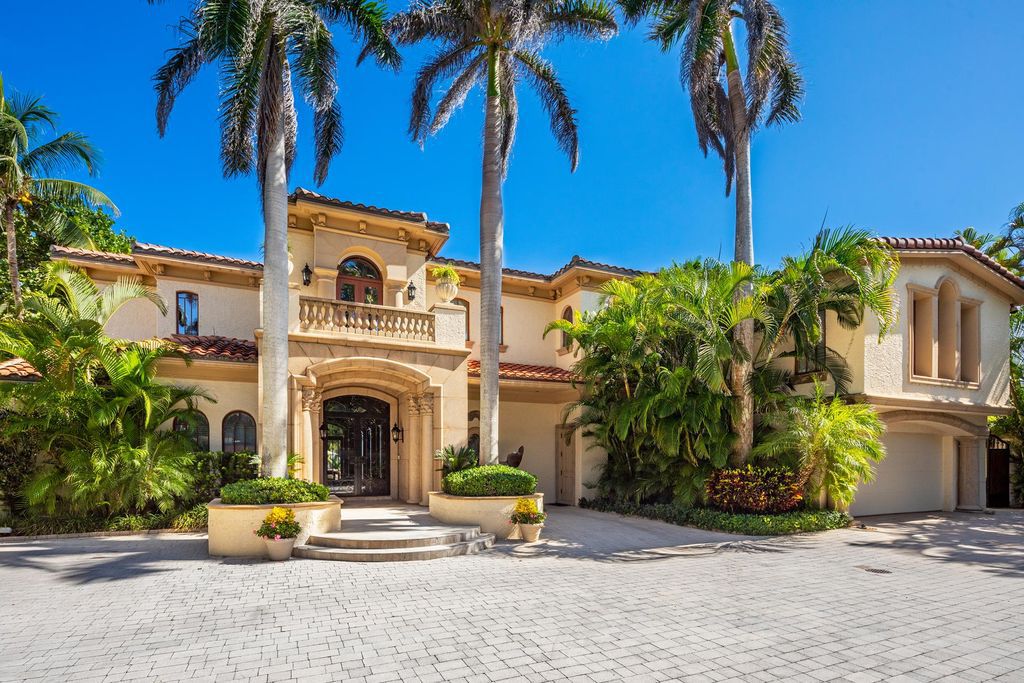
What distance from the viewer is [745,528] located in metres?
12.4

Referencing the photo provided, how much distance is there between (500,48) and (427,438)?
31.4 feet

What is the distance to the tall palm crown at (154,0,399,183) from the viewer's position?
10.4m

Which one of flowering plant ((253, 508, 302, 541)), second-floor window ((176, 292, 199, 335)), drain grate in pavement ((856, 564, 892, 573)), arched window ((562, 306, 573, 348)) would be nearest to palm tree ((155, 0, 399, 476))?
flowering plant ((253, 508, 302, 541))

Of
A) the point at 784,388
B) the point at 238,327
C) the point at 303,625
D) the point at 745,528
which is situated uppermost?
the point at 238,327

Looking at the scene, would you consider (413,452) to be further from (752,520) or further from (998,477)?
(998,477)

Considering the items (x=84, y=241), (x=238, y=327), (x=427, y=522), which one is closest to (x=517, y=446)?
(x=427, y=522)

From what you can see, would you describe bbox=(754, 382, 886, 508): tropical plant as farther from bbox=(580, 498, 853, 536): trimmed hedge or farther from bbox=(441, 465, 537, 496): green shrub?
bbox=(441, 465, 537, 496): green shrub

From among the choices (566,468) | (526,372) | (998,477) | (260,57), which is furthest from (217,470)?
(998,477)

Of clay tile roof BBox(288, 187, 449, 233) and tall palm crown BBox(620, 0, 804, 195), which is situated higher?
tall palm crown BBox(620, 0, 804, 195)

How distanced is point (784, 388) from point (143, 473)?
15.5 m

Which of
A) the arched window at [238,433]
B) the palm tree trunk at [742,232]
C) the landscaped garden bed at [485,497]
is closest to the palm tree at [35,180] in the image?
the arched window at [238,433]

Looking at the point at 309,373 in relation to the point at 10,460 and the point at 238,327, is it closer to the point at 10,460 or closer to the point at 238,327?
the point at 238,327

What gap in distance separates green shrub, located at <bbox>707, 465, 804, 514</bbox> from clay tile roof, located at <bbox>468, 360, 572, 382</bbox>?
5573 millimetres

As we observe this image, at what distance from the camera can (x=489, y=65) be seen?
42.8 ft
